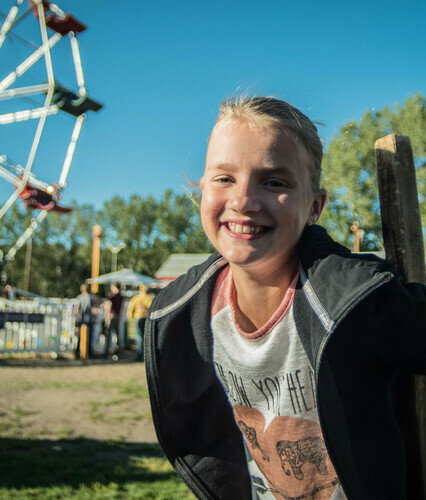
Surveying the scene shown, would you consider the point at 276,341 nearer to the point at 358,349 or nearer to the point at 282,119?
the point at 358,349

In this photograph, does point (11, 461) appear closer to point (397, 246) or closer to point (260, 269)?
point (260, 269)

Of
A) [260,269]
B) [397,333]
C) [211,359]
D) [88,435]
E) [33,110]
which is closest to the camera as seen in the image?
[397,333]

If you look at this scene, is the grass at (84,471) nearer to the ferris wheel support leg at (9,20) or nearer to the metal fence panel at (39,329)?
the metal fence panel at (39,329)

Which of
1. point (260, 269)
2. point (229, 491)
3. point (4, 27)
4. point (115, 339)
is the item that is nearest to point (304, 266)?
point (260, 269)

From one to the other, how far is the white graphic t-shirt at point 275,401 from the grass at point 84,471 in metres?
2.01

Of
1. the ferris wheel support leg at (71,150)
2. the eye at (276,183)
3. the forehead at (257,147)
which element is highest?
the ferris wheel support leg at (71,150)

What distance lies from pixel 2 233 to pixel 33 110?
3893 cm

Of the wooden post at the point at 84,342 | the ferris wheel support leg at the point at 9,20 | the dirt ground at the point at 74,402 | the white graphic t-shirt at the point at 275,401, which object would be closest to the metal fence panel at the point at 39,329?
the wooden post at the point at 84,342

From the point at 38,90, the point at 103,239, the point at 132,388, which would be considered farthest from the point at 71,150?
the point at 103,239

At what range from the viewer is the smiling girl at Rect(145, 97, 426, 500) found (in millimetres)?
1115

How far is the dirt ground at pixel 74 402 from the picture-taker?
4.55 metres

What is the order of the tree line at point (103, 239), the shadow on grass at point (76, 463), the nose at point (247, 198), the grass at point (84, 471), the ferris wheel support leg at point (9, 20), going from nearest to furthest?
the nose at point (247, 198)
the grass at point (84, 471)
the shadow on grass at point (76, 463)
the ferris wheel support leg at point (9, 20)
the tree line at point (103, 239)

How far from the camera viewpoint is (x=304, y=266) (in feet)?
4.16

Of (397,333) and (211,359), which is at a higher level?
(397,333)
